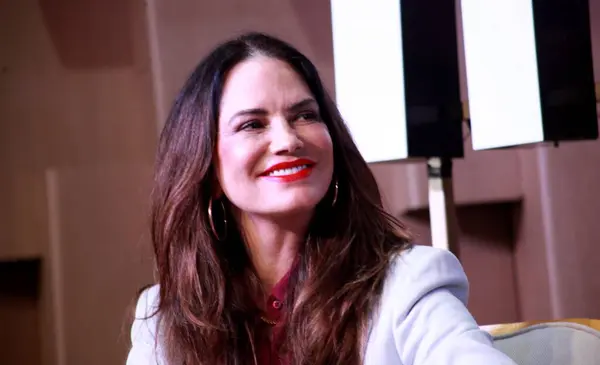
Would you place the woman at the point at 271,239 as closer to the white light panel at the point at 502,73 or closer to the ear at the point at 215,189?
the ear at the point at 215,189

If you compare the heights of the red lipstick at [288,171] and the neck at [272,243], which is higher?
the red lipstick at [288,171]

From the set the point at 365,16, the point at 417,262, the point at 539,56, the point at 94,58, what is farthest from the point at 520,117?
the point at 94,58

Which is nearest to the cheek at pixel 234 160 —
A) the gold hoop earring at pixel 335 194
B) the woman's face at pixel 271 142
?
the woman's face at pixel 271 142

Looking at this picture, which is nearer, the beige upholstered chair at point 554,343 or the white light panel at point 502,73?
the beige upholstered chair at point 554,343

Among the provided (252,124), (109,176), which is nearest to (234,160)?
(252,124)

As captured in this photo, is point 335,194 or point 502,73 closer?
point 335,194

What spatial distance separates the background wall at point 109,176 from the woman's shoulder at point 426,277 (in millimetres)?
1012

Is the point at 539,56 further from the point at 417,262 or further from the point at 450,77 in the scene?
the point at 417,262

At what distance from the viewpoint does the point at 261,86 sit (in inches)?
37.1

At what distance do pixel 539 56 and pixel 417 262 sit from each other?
0.50 metres

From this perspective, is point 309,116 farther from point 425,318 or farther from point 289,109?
point 425,318

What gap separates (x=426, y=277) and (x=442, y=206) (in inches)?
19.9

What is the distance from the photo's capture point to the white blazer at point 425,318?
0.72 m

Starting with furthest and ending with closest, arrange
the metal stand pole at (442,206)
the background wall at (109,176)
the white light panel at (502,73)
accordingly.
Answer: the background wall at (109,176)
the metal stand pole at (442,206)
the white light panel at (502,73)
